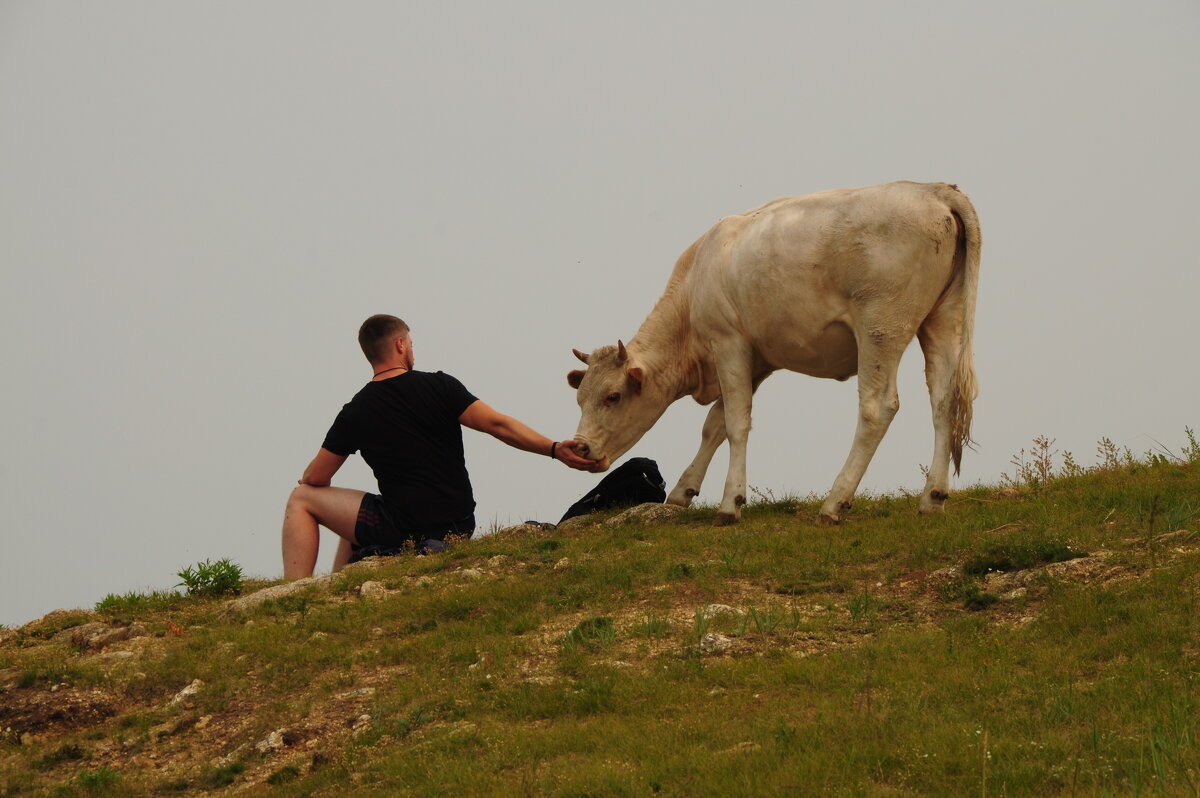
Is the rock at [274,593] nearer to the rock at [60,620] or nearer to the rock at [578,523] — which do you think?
the rock at [60,620]

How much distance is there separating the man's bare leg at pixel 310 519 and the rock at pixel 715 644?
190 inches

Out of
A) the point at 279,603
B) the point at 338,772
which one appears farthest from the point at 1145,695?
the point at 279,603

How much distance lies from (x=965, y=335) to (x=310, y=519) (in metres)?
6.16

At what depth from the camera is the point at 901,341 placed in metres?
11.1

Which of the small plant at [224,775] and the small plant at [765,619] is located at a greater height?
the small plant at [765,619]

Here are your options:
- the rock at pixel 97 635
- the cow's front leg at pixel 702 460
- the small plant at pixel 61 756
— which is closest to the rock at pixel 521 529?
the cow's front leg at pixel 702 460

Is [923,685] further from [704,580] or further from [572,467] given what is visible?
[572,467]

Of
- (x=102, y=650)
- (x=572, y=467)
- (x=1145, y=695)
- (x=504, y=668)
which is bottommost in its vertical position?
(x=1145, y=695)

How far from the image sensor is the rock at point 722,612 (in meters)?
8.62

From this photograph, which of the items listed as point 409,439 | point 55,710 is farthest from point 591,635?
point 409,439

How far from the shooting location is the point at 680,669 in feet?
25.4

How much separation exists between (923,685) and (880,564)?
2.69 meters

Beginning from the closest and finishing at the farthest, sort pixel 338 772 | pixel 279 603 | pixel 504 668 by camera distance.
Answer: pixel 338 772, pixel 504 668, pixel 279 603

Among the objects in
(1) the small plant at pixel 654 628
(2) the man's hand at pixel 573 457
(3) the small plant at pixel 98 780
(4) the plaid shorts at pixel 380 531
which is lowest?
(3) the small plant at pixel 98 780
